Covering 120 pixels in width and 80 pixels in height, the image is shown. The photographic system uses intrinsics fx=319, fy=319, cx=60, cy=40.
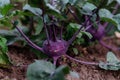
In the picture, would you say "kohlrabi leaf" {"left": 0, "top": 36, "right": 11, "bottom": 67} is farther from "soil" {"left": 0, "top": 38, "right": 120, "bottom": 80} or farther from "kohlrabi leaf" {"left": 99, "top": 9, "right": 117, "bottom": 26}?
"kohlrabi leaf" {"left": 99, "top": 9, "right": 117, "bottom": 26}

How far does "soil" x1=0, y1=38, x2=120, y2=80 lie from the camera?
4.06ft

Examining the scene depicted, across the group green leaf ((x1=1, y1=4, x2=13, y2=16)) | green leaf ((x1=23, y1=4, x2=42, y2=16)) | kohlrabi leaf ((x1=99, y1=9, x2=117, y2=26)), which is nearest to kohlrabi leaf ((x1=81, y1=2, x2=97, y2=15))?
kohlrabi leaf ((x1=99, y1=9, x2=117, y2=26))

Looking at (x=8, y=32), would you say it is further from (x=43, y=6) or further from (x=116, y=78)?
(x=116, y=78)

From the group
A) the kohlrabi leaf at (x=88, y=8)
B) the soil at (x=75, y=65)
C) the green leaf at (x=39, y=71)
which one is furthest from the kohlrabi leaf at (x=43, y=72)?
the kohlrabi leaf at (x=88, y=8)

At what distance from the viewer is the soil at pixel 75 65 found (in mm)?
1237

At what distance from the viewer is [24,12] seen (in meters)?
1.21

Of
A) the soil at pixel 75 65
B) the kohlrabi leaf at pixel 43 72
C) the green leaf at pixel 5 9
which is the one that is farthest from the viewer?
the soil at pixel 75 65

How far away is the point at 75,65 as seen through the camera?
1.35 meters

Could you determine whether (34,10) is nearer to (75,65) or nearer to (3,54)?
(3,54)

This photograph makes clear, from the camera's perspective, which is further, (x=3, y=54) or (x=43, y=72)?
(x=3, y=54)

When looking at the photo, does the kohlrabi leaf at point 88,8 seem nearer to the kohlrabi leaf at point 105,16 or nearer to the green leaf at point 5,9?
the kohlrabi leaf at point 105,16

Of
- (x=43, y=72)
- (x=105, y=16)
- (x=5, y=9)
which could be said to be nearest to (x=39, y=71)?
(x=43, y=72)

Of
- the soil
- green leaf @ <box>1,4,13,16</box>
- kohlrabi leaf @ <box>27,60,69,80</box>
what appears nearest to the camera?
kohlrabi leaf @ <box>27,60,69,80</box>

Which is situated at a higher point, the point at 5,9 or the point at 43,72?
the point at 5,9
